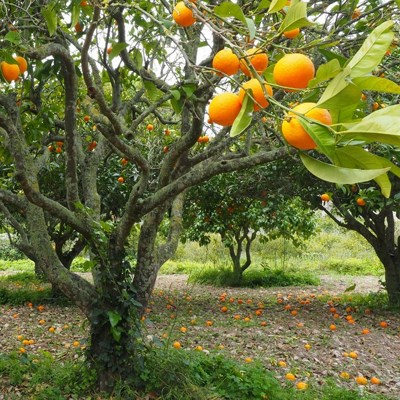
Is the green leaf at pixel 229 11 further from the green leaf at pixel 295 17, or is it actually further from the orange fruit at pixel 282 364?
the orange fruit at pixel 282 364

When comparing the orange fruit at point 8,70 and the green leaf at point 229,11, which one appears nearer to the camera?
the green leaf at point 229,11

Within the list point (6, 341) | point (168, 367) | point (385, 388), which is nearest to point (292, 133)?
point (168, 367)

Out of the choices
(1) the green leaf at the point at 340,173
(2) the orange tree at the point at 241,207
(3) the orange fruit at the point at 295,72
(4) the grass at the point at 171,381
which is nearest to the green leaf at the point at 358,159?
(1) the green leaf at the point at 340,173

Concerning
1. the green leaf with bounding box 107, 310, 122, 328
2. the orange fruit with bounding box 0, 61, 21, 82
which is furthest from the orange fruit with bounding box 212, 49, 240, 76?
the green leaf with bounding box 107, 310, 122, 328

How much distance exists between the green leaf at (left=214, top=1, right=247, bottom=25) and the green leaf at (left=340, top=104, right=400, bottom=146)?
0.40 m

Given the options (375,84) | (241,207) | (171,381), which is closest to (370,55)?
(375,84)

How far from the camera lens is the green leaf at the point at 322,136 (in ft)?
2.03

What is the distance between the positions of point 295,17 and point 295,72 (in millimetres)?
139

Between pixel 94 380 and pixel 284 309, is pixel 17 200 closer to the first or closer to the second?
pixel 94 380

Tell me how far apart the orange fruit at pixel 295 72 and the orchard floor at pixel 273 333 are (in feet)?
8.40

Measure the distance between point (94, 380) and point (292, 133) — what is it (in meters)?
2.78

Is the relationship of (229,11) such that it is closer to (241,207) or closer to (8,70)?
(8,70)

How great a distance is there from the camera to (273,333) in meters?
5.42

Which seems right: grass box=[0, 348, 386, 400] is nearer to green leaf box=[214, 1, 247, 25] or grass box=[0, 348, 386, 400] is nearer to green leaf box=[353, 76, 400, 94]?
green leaf box=[214, 1, 247, 25]
